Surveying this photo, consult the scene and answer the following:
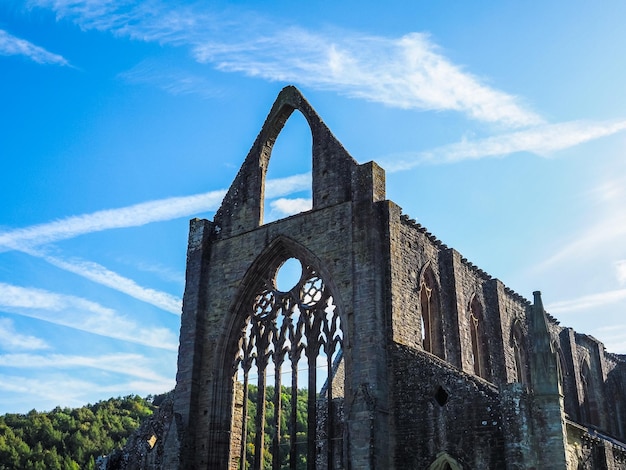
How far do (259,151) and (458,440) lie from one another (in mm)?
9116

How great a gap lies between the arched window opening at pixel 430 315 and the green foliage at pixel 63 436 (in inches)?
1192

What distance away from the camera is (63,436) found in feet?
151

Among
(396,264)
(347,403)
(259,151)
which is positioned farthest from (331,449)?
(259,151)

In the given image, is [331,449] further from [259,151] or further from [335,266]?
[259,151]

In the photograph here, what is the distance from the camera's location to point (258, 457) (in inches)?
589

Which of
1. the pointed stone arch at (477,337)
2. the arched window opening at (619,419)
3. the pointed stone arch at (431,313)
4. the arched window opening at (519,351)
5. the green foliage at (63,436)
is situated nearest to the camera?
the pointed stone arch at (431,313)

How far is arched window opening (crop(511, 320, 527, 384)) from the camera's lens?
804 inches

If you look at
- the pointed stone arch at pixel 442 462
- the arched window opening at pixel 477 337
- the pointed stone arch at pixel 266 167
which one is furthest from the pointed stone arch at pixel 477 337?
the pointed stone arch at pixel 442 462

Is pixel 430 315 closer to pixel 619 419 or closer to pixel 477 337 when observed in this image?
pixel 477 337

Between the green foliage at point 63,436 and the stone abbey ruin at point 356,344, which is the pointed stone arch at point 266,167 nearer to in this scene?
the stone abbey ruin at point 356,344

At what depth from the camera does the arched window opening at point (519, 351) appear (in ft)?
67.0

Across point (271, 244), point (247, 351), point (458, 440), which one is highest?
point (271, 244)

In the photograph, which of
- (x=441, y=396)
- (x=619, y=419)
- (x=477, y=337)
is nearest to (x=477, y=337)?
(x=477, y=337)

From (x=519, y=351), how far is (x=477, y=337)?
2.95 m
